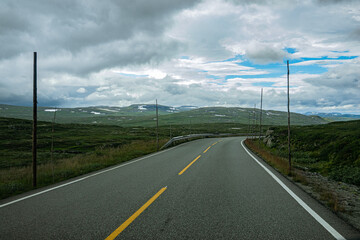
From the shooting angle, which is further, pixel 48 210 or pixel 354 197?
pixel 354 197

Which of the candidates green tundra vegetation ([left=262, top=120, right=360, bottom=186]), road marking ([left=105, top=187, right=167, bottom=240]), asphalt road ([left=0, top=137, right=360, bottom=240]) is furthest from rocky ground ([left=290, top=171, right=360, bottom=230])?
road marking ([left=105, top=187, right=167, bottom=240])

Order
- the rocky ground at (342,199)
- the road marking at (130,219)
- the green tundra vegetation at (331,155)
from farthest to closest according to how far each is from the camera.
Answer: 1. the green tundra vegetation at (331,155)
2. the rocky ground at (342,199)
3. the road marking at (130,219)

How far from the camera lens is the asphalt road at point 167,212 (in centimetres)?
392

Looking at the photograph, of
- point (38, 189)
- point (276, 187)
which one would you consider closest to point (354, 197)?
point (276, 187)

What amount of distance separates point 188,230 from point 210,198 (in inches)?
80.1

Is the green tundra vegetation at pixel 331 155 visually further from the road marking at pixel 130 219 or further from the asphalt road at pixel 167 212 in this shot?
the road marking at pixel 130 219

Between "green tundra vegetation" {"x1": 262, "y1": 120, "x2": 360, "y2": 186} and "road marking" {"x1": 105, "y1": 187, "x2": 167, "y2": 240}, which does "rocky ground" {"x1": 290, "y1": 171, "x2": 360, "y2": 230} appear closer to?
"green tundra vegetation" {"x1": 262, "y1": 120, "x2": 360, "y2": 186}

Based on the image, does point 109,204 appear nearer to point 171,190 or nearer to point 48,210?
point 48,210

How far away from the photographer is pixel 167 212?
16.1ft

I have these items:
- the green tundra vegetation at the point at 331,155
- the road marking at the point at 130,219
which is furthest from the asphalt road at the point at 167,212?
the green tundra vegetation at the point at 331,155

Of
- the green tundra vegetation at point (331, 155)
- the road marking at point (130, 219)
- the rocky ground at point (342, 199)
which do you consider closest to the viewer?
the road marking at point (130, 219)

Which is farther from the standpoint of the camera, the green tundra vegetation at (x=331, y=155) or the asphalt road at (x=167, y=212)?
the green tundra vegetation at (x=331, y=155)

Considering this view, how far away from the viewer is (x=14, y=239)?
3801mm

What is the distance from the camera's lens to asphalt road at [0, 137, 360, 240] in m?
3.92
